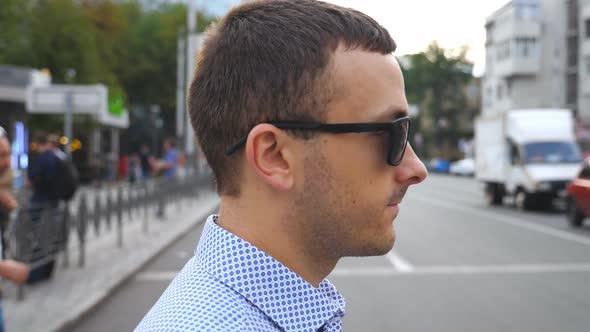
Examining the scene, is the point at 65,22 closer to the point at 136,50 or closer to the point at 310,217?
the point at 136,50

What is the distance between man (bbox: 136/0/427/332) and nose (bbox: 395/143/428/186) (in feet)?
0.07

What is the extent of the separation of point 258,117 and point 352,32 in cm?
25

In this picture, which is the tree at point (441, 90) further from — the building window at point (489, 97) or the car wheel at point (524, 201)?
the car wheel at point (524, 201)

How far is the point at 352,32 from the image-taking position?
5.11ft

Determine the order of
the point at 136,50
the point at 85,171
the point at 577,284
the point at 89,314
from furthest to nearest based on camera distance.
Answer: the point at 136,50 < the point at 85,171 < the point at 577,284 < the point at 89,314

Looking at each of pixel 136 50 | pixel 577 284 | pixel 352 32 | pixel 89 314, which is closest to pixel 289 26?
pixel 352 32

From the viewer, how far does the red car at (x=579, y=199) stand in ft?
54.9

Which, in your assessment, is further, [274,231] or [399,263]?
[399,263]

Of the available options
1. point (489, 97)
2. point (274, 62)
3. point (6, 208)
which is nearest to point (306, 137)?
point (274, 62)

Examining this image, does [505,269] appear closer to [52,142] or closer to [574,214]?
[52,142]

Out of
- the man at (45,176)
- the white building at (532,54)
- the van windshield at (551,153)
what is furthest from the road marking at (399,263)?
the white building at (532,54)

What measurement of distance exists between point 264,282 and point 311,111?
1.18ft

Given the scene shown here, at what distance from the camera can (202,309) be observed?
4.19 ft

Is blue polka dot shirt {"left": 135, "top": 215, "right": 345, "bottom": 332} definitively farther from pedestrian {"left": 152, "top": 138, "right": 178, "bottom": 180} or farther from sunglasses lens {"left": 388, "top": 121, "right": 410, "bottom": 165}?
pedestrian {"left": 152, "top": 138, "right": 178, "bottom": 180}
